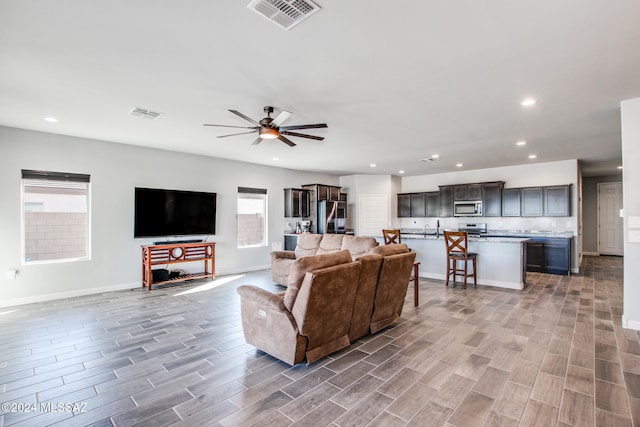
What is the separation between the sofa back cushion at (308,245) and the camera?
5.91 metres

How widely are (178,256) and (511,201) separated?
313 inches

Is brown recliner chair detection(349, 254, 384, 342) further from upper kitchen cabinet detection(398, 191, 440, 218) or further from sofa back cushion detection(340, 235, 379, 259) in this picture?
upper kitchen cabinet detection(398, 191, 440, 218)

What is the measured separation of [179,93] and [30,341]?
307 centimetres

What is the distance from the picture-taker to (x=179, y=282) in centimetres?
612

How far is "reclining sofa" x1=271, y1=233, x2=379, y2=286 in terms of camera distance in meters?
5.16

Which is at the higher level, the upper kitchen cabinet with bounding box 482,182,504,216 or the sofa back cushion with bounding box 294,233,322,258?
the upper kitchen cabinet with bounding box 482,182,504,216

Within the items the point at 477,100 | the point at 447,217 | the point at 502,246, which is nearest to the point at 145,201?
the point at 477,100

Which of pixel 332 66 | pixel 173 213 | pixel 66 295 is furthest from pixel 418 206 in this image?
pixel 66 295

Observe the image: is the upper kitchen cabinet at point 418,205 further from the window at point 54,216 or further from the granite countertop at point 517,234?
the window at point 54,216

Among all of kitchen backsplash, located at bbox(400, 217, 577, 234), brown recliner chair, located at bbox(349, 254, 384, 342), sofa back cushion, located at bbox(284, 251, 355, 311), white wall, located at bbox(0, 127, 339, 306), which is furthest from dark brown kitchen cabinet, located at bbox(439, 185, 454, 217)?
sofa back cushion, located at bbox(284, 251, 355, 311)

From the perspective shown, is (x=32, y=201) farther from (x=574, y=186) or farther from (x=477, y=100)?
(x=574, y=186)

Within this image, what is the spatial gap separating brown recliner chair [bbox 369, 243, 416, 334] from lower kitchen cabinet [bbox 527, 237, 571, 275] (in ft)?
17.4

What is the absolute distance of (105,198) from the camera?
5.43 m

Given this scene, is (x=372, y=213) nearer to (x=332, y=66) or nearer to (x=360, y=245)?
(x=360, y=245)
